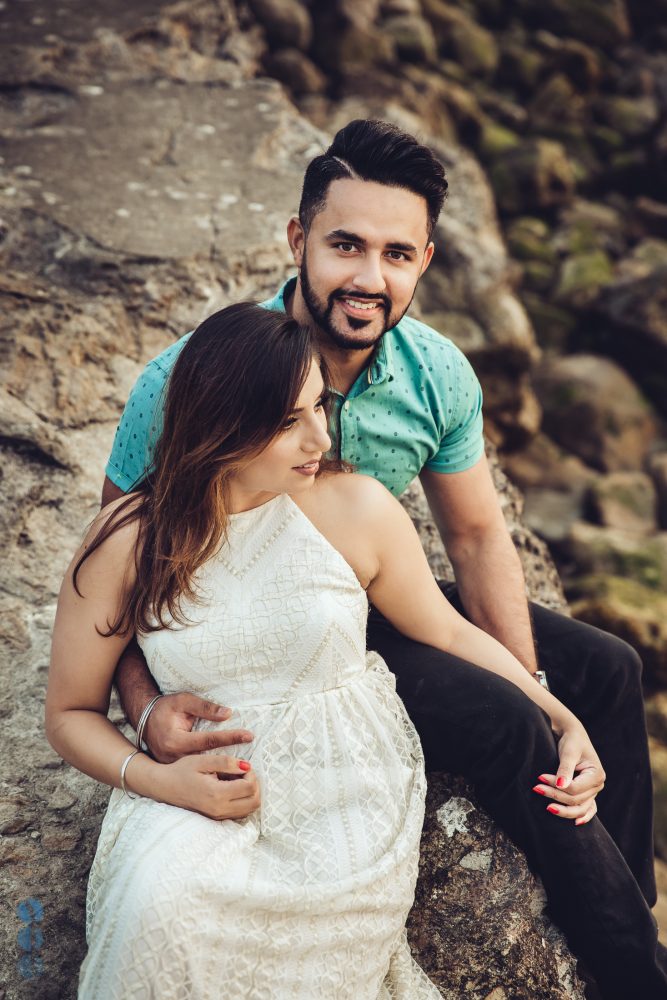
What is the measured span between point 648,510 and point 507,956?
634 centimetres

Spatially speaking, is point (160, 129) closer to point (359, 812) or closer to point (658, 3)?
point (359, 812)

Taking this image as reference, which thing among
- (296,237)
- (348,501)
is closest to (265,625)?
(348,501)

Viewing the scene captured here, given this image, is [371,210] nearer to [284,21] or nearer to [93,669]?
[93,669]

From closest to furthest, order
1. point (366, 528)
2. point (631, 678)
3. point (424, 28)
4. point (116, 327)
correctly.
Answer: point (366, 528)
point (631, 678)
point (116, 327)
point (424, 28)

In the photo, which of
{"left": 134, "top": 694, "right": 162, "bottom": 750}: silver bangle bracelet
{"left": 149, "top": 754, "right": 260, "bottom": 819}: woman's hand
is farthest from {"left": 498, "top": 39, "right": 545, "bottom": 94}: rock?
{"left": 149, "top": 754, "right": 260, "bottom": 819}: woman's hand

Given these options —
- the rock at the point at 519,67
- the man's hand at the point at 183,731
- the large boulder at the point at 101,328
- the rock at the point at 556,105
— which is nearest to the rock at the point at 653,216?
the rock at the point at 556,105

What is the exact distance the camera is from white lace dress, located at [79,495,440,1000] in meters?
1.97

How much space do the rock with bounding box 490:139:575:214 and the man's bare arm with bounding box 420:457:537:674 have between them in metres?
8.60

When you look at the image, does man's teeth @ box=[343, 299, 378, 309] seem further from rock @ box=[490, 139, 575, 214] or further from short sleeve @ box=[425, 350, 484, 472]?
rock @ box=[490, 139, 575, 214]

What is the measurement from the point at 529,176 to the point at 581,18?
428 centimetres

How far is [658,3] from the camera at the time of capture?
1403 centimetres

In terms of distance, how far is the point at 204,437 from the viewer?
2.33 m

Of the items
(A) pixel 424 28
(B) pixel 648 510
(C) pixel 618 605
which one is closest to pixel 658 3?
(A) pixel 424 28

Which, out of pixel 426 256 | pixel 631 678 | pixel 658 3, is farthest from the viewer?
pixel 658 3
